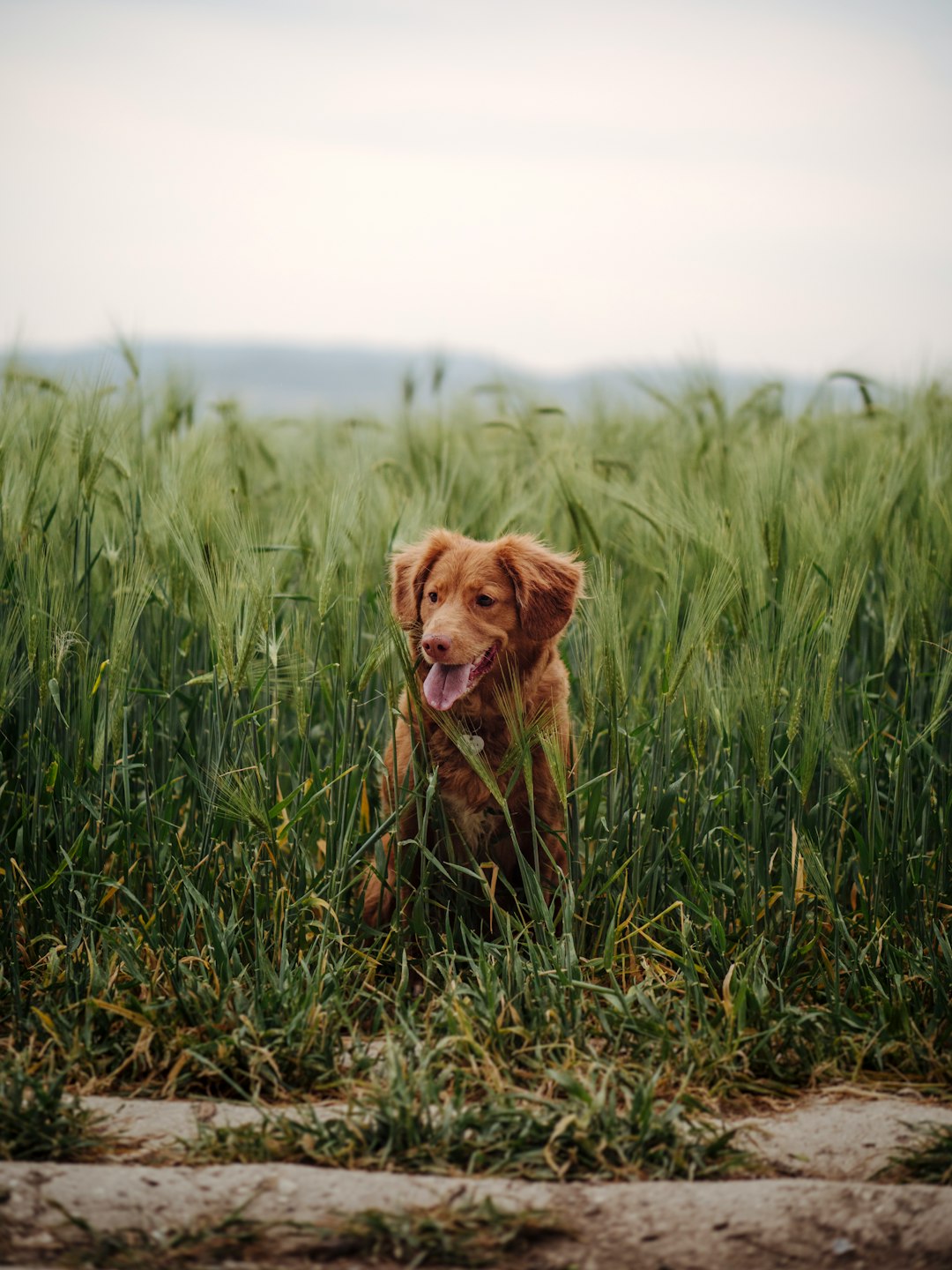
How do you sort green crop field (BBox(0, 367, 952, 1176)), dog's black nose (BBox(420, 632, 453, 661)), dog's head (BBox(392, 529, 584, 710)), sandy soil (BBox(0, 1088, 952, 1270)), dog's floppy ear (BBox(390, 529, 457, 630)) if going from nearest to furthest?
sandy soil (BBox(0, 1088, 952, 1270)) < green crop field (BBox(0, 367, 952, 1176)) < dog's black nose (BBox(420, 632, 453, 661)) < dog's head (BBox(392, 529, 584, 710)) < dog's floppy ear (BBox(390, 529, 457, 630))

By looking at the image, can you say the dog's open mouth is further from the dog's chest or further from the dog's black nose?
the dog's chest

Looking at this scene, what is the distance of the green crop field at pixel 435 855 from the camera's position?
271 centimetres

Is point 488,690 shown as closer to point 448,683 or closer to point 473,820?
point 448,683

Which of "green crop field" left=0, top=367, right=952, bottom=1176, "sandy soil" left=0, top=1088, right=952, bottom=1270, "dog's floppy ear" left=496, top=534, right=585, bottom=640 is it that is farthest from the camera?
"dog's floppy ear" left=496, top=534, right=585, bottom=640

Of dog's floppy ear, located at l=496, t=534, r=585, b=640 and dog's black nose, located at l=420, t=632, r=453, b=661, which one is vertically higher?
dog's floppy ear, located at l=496, t=534, r=585, b=640

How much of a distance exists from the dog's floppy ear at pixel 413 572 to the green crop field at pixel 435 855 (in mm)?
128

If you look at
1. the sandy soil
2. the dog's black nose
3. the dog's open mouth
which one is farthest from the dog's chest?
the sandy soil

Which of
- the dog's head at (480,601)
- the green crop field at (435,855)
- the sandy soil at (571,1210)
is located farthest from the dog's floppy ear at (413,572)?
the sandy soil at (571,1210)

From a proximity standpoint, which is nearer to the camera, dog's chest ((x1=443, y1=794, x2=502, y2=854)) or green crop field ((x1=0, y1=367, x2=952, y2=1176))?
green crop field ((x1=0, y1=367, x2=952, y2=1176))

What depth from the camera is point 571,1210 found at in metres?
2.20

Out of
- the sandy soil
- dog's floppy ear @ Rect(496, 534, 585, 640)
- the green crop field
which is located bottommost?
the sandy soil

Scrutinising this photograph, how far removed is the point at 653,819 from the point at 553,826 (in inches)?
12.1

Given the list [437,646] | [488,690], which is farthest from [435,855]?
[437,646]

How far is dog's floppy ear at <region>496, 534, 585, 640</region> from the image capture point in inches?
127
